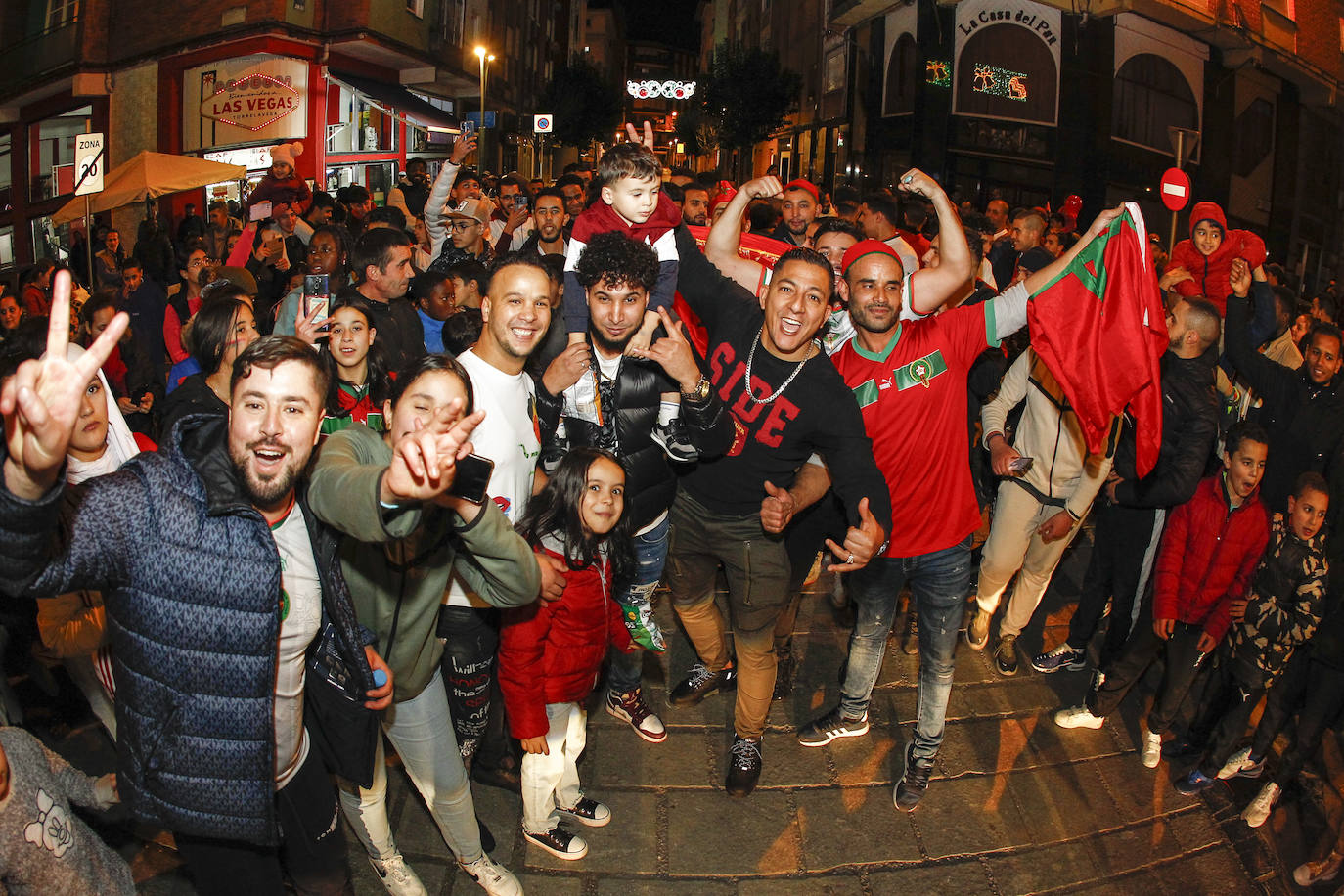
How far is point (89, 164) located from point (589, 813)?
799cm

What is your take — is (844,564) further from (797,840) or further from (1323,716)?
(1323,716)

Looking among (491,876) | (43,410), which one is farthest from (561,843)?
(43,410)

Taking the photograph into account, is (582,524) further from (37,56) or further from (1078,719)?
(37,56)

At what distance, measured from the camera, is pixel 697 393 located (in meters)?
3.68

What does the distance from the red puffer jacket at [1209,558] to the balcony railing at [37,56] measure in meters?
28.4

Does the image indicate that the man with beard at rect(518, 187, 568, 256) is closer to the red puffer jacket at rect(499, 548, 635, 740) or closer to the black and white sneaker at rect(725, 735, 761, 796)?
the red puffer jacket at rect(499, 548, 635, 740)

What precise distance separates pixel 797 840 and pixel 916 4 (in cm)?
2398

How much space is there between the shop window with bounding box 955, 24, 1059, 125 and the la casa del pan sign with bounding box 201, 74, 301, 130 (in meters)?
16.4

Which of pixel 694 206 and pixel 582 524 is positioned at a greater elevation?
pixel 694 206

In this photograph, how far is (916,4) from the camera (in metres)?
23.1

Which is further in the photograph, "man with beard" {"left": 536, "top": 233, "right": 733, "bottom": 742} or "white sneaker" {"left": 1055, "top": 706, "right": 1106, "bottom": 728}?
"white sneaker" {"left": 1055, "top": 706, "right": 1106, "bottom": 728}

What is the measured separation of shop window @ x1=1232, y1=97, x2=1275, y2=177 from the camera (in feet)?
77.0

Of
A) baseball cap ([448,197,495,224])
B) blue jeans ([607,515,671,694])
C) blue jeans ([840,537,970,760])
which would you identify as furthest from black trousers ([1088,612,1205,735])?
baseball cap ([448,197,495,224])

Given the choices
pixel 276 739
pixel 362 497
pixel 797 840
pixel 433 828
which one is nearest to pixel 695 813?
pixel 797 840
